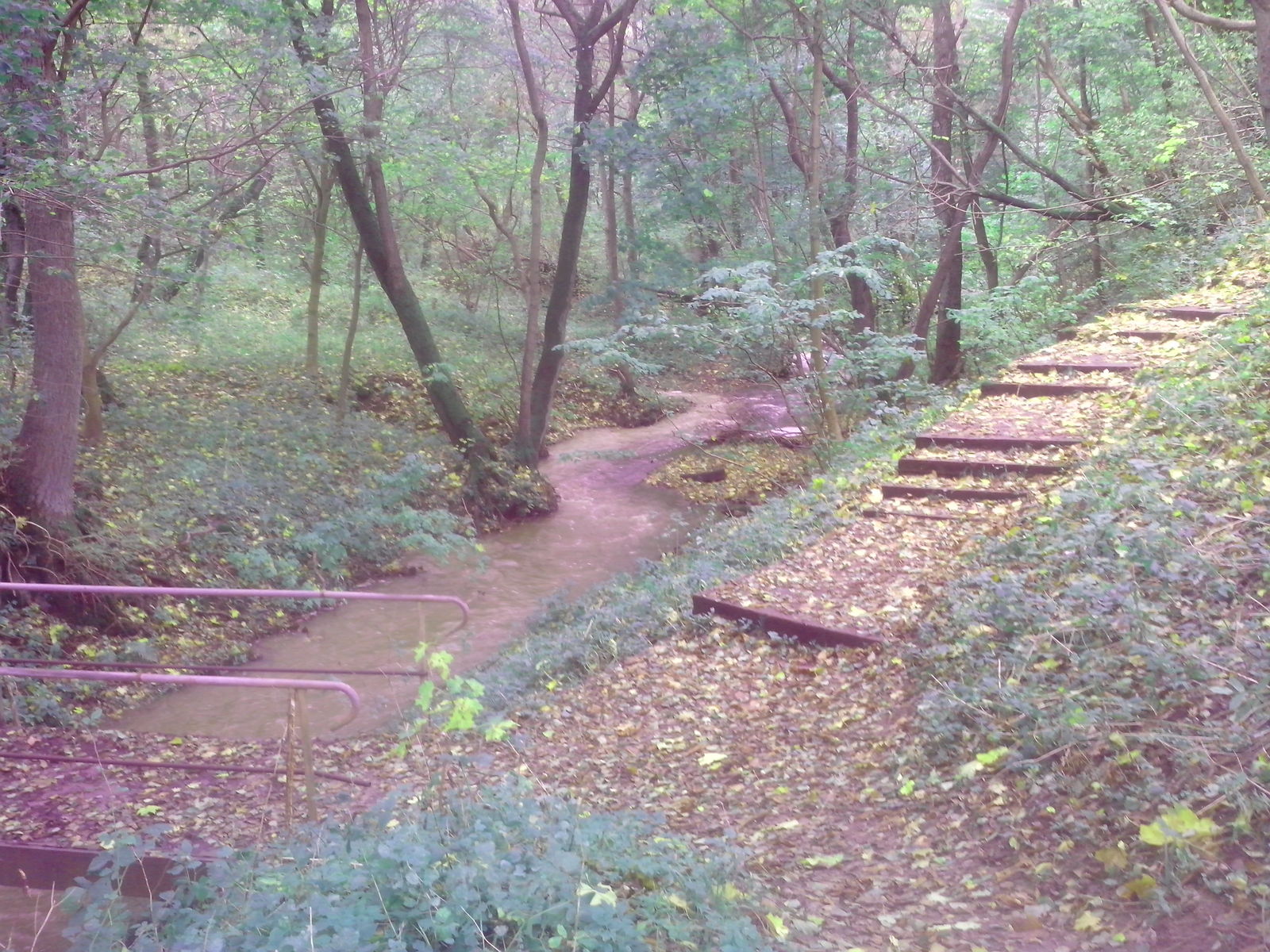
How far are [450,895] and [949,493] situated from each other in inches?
239

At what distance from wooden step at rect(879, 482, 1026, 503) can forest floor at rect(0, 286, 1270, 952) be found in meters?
0.17

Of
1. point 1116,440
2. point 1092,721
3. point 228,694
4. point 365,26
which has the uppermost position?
point 365,26

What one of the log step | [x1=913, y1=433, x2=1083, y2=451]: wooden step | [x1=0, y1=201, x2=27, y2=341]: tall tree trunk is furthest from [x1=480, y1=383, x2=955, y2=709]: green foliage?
[x1=0, y1=201, x2=27, y2=341]: tall tree trunk

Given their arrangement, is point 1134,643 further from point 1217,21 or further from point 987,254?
point 987,254

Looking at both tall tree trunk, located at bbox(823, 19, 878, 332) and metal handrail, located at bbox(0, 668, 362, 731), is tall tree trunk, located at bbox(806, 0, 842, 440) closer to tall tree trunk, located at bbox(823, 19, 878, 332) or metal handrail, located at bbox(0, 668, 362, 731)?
tall tree trunk, located at bbox(823, 19, 878, 332)

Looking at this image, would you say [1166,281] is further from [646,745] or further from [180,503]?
[180,503]

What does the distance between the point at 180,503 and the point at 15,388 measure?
2428 millimetres

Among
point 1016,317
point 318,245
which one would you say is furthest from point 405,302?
point 1016,317

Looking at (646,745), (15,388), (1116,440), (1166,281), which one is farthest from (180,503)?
(1166,281)

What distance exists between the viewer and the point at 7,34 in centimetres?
734

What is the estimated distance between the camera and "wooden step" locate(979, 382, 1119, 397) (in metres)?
9.10

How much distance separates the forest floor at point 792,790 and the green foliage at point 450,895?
12.6 inches

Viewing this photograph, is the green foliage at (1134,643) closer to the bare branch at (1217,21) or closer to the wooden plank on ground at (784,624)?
the wooden plank on ground at (784,624)

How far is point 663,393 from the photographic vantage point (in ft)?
79.4
